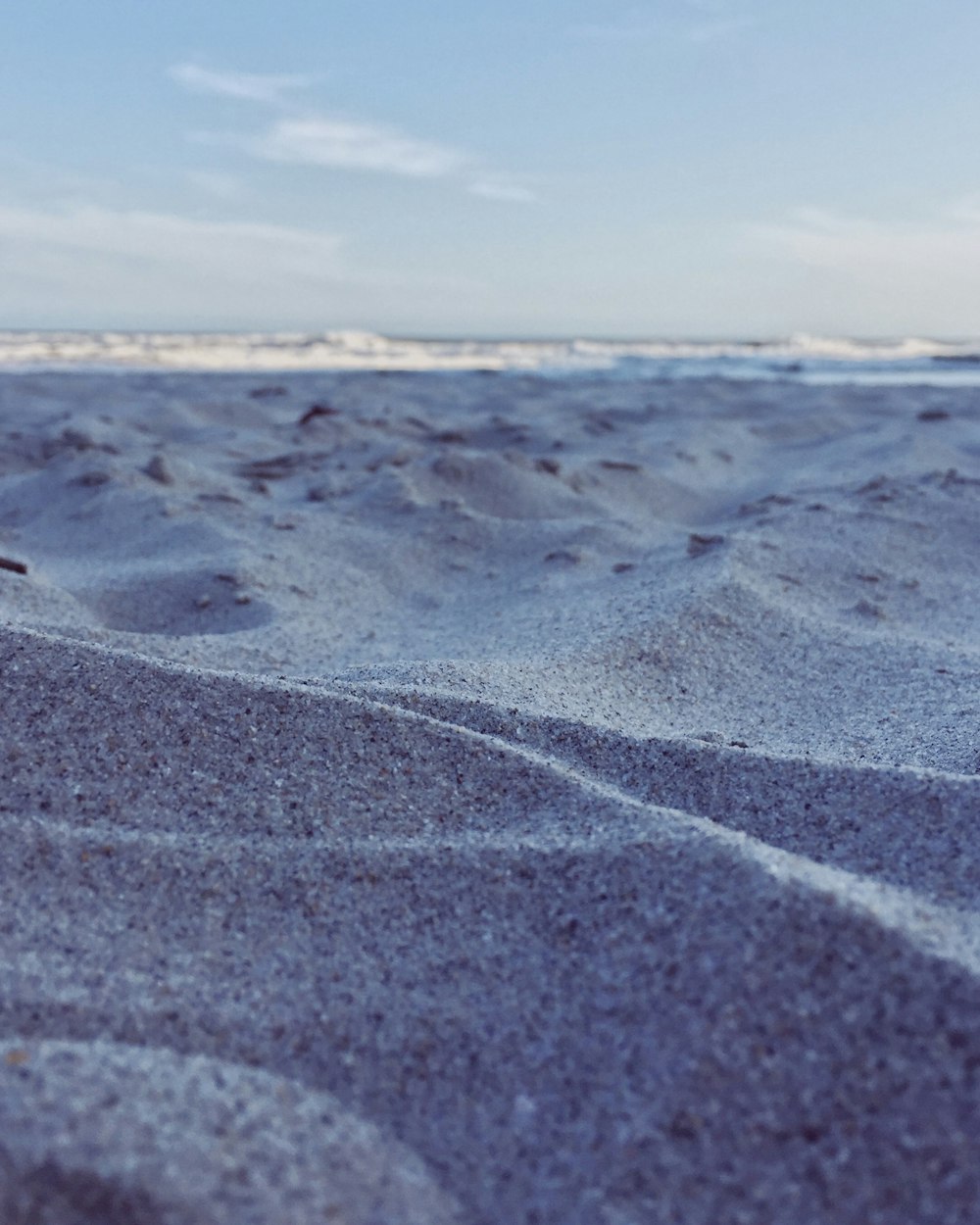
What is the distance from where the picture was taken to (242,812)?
4.65 feet

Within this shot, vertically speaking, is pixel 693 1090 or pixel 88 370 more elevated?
pixel 88 370

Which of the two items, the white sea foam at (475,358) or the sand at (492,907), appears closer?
the sand at (492,907)

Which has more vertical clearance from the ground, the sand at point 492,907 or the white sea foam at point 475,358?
the white sea foam at point 475,358

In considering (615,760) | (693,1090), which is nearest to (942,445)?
(615,760)

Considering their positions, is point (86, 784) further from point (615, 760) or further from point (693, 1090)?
point (693, 1090)

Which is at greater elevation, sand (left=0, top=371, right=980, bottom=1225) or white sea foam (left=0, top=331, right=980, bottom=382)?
white sea foam (left=0, top=331, right=980, bottom=382)

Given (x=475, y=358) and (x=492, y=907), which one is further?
(x=475, y=358)

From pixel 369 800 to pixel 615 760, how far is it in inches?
15.2

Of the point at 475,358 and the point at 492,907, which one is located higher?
the point at 475,358

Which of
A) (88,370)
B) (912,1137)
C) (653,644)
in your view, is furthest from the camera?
(88,370)

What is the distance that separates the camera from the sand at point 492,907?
35.4 inches

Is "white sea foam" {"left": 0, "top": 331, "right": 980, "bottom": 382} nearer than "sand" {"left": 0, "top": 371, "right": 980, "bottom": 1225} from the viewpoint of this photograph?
No

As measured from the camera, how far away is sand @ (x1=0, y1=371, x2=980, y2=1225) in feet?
2.95

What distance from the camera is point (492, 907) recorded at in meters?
1.25
